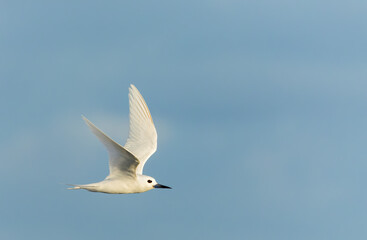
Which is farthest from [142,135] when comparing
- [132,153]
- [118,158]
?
[118,158]

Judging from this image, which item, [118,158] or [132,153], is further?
[132,153]

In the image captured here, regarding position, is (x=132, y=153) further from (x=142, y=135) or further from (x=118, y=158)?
(x=142, y=135)

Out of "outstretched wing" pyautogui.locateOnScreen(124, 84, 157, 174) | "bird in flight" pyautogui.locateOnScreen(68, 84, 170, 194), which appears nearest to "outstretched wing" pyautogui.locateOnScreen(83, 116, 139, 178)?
"bird in flight" pyautogui.locateOnScreen(68, 84, 170, 194)

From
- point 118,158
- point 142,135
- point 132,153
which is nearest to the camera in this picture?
point 118,158

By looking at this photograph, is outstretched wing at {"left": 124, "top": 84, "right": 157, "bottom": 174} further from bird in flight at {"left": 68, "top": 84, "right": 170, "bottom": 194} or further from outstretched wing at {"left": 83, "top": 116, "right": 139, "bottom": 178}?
outstretched wing at {"left": 83, "top": 116, "right": 139, "bottom": 178}

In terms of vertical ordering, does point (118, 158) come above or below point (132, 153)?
below

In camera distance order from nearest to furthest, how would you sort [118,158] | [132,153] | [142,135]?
[118,158] → [132,153] → [142,135]

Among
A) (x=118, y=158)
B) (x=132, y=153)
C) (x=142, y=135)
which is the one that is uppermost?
(x=142, y=135)

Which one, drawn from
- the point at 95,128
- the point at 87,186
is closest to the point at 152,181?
the point at 87,186

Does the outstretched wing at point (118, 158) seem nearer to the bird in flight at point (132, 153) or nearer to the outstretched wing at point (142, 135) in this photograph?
the bird in flight at point (132, 153)

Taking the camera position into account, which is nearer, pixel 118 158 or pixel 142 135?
pixel 118 158
